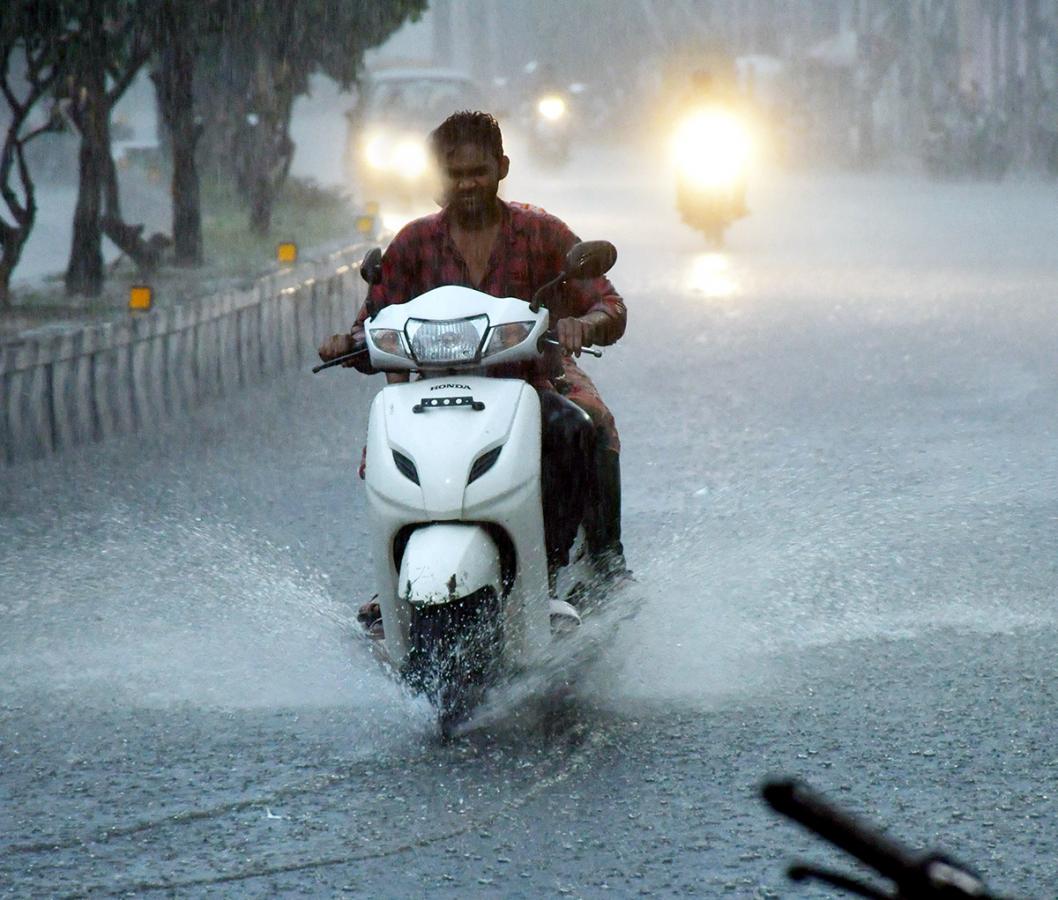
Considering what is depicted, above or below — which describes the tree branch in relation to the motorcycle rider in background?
above

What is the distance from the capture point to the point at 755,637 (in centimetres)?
642

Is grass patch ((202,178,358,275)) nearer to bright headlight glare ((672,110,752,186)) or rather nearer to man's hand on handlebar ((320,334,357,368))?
bright headlight glare ((672,110,752,186))

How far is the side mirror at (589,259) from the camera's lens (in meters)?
5.27

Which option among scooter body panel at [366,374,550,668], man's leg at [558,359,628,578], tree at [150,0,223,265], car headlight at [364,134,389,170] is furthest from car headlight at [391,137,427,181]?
scooter body panel at [366,374,550,668]

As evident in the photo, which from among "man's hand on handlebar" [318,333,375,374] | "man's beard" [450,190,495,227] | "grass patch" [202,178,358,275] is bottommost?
"grass patch" [202,178,358,275]

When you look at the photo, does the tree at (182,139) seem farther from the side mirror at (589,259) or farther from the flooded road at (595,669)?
the side mirror at (589,259)

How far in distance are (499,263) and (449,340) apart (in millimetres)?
587

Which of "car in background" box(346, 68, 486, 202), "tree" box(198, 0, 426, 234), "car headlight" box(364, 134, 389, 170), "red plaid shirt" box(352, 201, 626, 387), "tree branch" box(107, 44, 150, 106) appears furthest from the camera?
"car headlight" box(364, 134, 389, 170)

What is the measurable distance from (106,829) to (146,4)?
1431 centimetres

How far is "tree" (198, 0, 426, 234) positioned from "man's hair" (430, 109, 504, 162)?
17.4m

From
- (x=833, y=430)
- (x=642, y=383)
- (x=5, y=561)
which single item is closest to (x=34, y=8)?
(x=642, y=383)

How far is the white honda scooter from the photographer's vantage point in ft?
16.6

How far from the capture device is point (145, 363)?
11.6 meters

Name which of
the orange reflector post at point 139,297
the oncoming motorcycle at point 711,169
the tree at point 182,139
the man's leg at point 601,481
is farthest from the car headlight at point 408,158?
the man's leg at point 601,481
